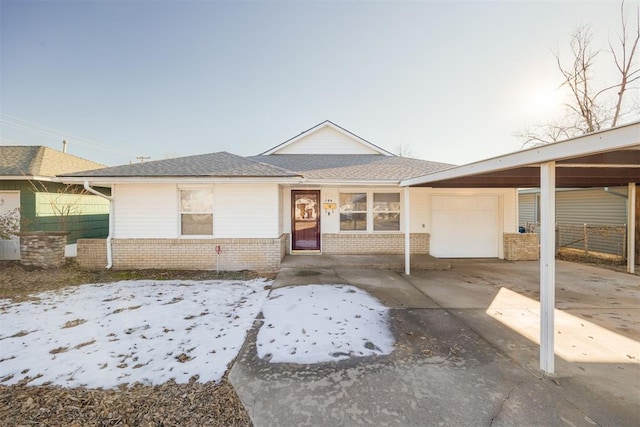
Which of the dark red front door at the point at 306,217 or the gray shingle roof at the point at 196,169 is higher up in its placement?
the gray shingle roof at the point at 196,169

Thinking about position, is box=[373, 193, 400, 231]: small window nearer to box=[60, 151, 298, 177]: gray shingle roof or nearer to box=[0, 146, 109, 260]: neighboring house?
box=[60, 151, 298, 177]: gray shingle roof

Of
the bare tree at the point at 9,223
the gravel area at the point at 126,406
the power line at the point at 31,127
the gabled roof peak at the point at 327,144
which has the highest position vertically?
the power line at the point at 31,127

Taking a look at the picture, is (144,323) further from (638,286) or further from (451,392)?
(638,286)

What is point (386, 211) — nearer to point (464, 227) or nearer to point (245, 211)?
point (464, 227)

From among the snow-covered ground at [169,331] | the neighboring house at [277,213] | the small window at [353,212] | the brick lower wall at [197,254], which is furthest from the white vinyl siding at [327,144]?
the snow-covered ground at [169,331]

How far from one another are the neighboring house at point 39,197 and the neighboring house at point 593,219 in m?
18.7

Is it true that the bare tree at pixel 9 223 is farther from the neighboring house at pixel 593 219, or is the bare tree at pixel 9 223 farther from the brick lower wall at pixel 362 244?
the neighboring house at pixel 593 219

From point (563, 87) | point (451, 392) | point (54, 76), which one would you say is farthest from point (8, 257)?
point (563, 87)

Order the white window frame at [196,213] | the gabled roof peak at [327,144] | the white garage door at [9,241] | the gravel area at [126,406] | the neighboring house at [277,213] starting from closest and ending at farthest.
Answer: the gravel area at [126,406], the neighboring house at [277,213], the white window frame at [196,213], the white garage door at [9,241], the gabled roof peak at [327,144]

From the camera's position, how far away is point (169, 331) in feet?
13.8

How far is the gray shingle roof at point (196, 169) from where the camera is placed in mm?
7562

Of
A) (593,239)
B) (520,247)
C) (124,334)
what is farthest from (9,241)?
(593,239)

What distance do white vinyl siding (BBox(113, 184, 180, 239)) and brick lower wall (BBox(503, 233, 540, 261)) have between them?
11488mm

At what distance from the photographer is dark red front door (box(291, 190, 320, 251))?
988 cm
